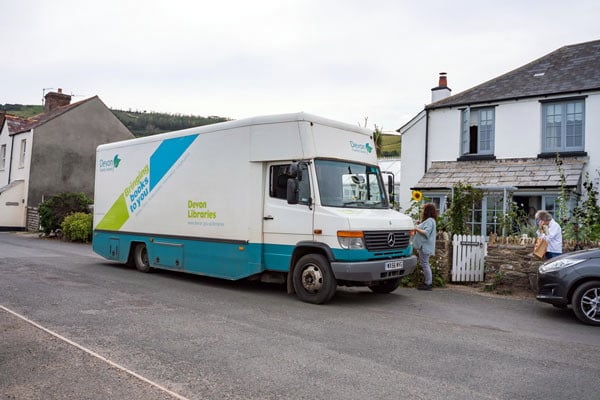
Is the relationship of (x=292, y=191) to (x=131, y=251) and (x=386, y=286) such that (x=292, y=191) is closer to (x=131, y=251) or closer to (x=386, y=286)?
(x=386, y=286)

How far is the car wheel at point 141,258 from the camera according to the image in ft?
38.8

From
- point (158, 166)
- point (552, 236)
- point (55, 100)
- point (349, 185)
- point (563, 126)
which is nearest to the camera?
point (349, 185)

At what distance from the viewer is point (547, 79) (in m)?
18.2

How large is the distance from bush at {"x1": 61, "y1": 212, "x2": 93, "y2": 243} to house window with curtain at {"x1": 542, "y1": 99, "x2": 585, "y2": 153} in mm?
19060

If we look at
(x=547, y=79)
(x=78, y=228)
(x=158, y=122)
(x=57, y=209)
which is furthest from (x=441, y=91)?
(x=158, y=122)

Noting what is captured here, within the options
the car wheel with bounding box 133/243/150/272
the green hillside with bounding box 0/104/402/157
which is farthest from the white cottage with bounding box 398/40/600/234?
the green hillside with bounding box 0/104/402/157

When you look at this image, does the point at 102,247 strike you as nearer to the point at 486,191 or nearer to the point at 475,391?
the point at 475,391

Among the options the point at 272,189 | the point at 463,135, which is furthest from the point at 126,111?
the point at 272,189

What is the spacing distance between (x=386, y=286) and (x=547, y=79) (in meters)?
13.0

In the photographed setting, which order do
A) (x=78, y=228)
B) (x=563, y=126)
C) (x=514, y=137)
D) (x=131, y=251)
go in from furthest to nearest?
1. (x=78, y=228)
2. (x=514, y=137)
3. (x=563, y=126)
4. (x=131, y=251)

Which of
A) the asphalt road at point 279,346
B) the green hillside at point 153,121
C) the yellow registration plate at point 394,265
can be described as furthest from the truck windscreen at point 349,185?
the green hillside at point 153,121

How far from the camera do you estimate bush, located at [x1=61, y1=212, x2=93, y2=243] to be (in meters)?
22.0

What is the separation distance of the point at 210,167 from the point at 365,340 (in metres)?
5.20

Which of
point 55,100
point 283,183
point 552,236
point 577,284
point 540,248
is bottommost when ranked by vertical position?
point 577,284
